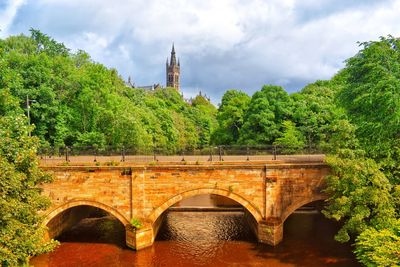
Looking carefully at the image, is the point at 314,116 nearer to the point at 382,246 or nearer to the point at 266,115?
the point at 266,115

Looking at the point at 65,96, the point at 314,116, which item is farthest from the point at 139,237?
the point at 314,116

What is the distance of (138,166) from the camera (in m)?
18.6

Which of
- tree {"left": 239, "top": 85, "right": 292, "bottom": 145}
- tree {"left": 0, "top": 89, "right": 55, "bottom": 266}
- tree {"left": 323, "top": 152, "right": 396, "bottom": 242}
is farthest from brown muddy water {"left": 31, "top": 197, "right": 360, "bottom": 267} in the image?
tree {"left": 239, "top": 85, "right": 292, "bottom": 145}

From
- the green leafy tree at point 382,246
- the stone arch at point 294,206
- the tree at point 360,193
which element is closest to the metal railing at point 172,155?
the stone arch at point 294,206

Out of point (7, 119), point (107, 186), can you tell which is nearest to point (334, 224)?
point (107, 186)

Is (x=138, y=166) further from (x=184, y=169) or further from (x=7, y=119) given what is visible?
(x=7, y=119)

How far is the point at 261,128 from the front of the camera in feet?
102

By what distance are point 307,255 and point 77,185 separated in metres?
14.3

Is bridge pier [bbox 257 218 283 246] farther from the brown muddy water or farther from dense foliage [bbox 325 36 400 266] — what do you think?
dense foliage [bbox 325 36 400 266]

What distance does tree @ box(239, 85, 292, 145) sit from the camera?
3023 cm

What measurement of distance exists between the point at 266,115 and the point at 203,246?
15.1 meters

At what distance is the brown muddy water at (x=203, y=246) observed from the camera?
57.5ft

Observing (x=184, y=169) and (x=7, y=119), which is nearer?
(x=7, y=119)

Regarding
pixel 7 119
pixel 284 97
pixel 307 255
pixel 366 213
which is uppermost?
pixel 284 97
